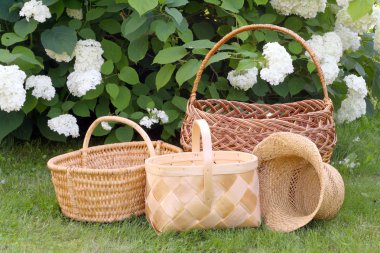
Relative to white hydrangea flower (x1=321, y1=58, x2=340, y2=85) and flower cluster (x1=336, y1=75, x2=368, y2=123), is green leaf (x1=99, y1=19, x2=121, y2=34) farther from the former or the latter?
flower cluster (x1=336, y1=75, x2=368, y2=123)

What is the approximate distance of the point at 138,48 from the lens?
2967 millimetres

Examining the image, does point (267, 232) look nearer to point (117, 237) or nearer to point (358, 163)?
point (117, 237)

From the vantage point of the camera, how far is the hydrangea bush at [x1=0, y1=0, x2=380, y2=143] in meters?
2.82

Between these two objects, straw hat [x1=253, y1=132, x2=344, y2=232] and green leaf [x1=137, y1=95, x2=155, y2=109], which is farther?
green leaf [x1=137, y1=95, x2=155, y2=109]

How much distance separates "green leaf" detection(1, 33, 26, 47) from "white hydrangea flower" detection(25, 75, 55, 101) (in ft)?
0.65

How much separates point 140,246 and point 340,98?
1686mm

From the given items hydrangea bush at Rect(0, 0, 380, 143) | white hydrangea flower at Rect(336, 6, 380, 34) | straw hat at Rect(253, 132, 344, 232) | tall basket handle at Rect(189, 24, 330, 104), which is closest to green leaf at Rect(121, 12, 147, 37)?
hydrangea bush at Rect(0, 0, 380, 143)

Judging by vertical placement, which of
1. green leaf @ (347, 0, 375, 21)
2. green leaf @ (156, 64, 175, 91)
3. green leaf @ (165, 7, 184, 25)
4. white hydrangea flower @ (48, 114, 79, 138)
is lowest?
white hydrangea flower @ (48, 114, 79, 138)

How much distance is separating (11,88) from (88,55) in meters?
0.44

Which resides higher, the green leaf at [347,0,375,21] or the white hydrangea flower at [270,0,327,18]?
the green leaf at [347,0,375,21]

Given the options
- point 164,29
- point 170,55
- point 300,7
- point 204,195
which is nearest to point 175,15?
point 164,29

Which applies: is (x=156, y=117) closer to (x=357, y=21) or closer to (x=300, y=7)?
(x=300, y=7)

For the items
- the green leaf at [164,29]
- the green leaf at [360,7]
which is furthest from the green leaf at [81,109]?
the green leaf at [360,7]

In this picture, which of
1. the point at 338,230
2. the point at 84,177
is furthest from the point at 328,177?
the point at 84,177
